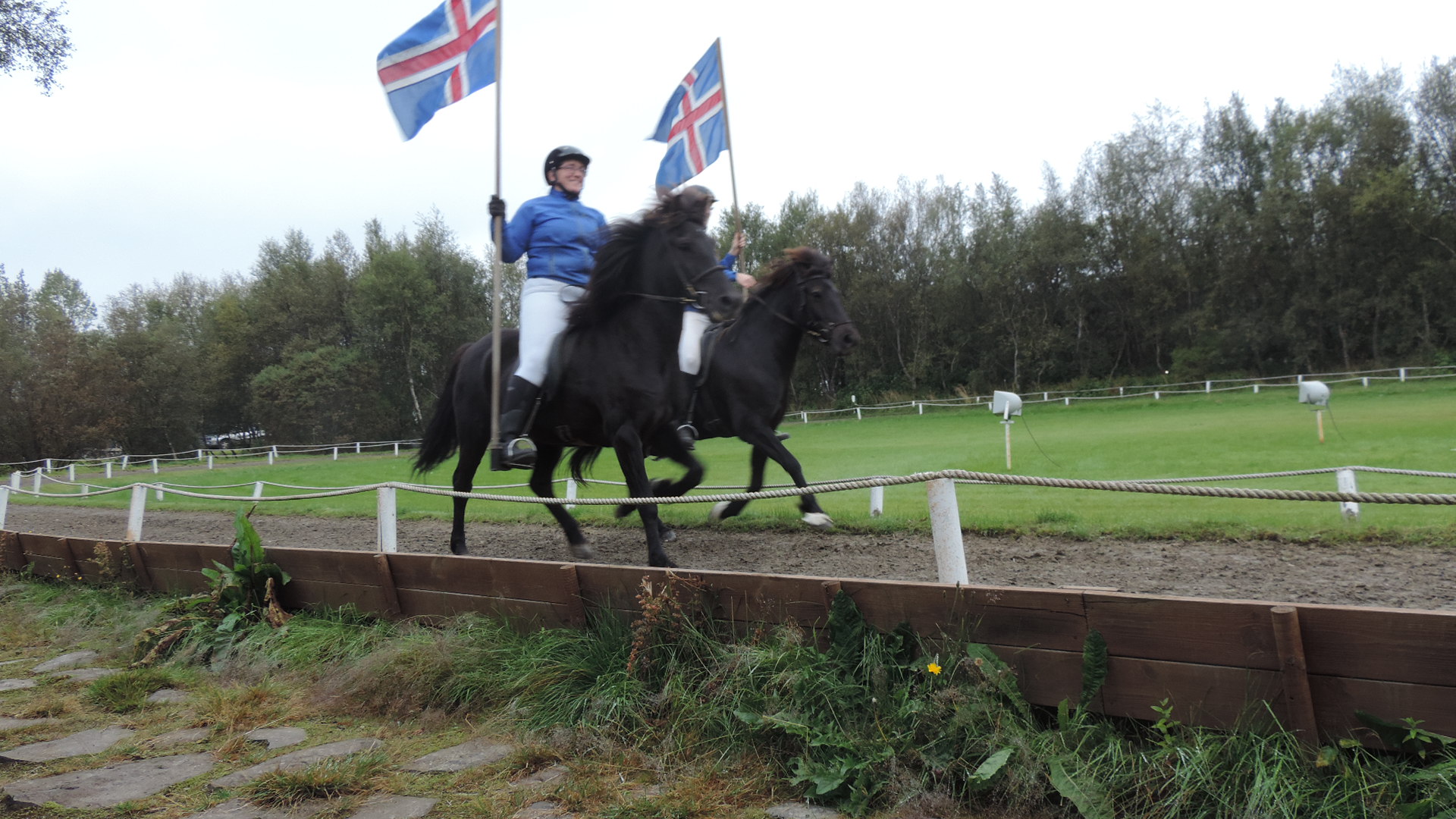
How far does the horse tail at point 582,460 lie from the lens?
7.41m

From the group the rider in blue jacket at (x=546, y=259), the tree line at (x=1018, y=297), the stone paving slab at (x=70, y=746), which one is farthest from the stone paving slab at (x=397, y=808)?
the tree line at (x=1018, y=297)

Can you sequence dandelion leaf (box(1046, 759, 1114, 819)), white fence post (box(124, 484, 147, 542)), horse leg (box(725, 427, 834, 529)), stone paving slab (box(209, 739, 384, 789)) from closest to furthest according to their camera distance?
dandelion leaf (box(1046, 759, 1114, 819)) < stone paving slab (box(209, 739, 384, 789)) < horse leg (box(725, 427, 834, 529)) < white fence post (box(124, 484, 147, 542))

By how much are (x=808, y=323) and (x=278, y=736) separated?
4.84 meters

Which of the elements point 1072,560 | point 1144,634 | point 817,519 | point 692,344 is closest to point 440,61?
point 692,344

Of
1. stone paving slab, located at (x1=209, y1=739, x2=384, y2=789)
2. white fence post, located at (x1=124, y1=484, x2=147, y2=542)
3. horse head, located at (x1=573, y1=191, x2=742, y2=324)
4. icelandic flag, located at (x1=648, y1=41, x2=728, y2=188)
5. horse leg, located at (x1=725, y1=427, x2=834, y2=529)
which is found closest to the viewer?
stone paving slab, located at (x1=209, y1=739, x2=384, y2=789)

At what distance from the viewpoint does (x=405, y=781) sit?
3473 millimetres

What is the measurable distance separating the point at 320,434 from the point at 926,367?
3192 cm

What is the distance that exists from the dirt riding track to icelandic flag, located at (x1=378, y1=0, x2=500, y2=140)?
11.8 ft

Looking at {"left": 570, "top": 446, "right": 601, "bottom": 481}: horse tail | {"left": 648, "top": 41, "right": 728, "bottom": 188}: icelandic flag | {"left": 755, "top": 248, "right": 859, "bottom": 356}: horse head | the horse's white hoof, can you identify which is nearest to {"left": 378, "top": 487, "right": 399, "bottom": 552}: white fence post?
{"left": 570, "top": 446, "right": 601, "bottom": 481}: horse tail

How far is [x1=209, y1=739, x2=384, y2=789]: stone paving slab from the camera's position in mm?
3562

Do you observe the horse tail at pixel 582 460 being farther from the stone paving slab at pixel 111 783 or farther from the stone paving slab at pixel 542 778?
the stone paving slab at pixel 542 778

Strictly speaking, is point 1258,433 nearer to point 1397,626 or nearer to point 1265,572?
point 1265,572

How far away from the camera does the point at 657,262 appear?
6.00m

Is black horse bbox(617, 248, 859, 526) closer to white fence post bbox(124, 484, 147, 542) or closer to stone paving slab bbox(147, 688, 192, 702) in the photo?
stone paving slab bbox(147, 688, 192, 702)
